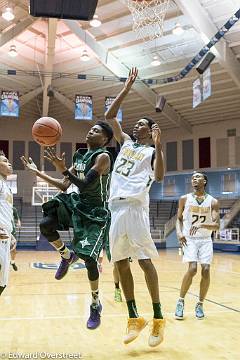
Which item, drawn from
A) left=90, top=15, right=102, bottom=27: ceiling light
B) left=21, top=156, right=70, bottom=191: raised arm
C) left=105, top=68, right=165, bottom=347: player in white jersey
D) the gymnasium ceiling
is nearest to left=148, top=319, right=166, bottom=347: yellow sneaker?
left=105, top=68, right=165, bottom=347: player in white jersey

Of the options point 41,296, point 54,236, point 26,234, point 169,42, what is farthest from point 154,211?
point 54,236

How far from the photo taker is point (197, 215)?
5723mm

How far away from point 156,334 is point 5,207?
5.74 feet

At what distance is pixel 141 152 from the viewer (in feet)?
13.7

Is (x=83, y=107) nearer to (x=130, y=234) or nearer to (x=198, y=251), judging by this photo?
(x=198, y=251)

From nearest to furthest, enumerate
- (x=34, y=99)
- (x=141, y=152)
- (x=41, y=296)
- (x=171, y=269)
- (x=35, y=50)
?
1. (x=141, y=152)
2. (x=41, y=296)
3. (x=171, y=269)
4. (x=35, y=50)
5. (x=34, y=99)

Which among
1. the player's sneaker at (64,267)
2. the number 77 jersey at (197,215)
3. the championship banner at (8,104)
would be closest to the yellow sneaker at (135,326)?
the player's sneaker at (64,267)

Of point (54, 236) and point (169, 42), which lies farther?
point (169, 42)

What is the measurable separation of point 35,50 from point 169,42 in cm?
557

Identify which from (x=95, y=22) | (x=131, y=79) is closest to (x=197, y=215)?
(x=131, y=79)

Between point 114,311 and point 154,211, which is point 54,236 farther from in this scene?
point 154,211

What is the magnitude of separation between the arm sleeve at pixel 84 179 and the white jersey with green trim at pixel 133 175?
248mm

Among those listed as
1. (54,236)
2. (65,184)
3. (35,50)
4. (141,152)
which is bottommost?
(54,236)

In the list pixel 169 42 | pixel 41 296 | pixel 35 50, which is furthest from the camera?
pixel 35 50
